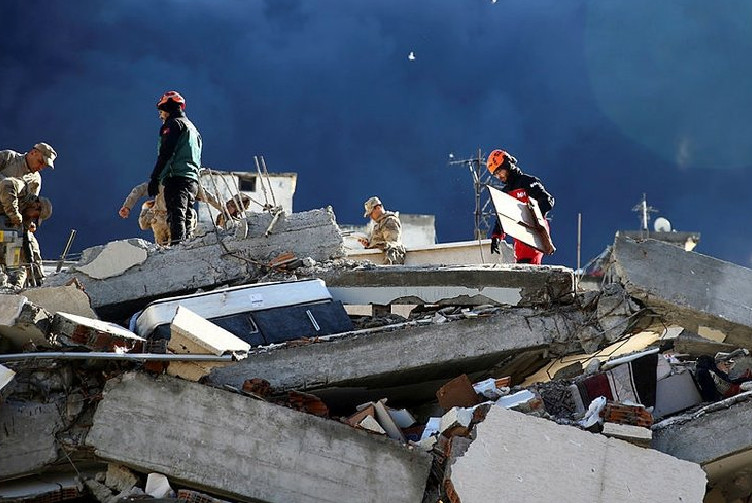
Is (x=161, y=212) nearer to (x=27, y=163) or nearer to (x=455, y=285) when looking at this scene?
(x=27, y=163)

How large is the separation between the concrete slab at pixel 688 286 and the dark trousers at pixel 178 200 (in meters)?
4.45

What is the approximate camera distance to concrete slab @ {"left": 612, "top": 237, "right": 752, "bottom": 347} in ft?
26.7

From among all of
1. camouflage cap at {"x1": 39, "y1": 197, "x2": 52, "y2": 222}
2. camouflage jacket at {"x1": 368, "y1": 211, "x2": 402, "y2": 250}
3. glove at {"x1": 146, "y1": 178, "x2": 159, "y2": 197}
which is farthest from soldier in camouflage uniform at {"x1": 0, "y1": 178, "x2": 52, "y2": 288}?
camouflage jacket at {"x1": 368, "y1": 211, "x2": 402, "y2": 250}

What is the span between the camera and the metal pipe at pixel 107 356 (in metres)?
6.97

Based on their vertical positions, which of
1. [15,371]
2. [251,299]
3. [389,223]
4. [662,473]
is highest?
[389,223]

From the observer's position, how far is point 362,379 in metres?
7.88

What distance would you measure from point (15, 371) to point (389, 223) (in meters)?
7.40

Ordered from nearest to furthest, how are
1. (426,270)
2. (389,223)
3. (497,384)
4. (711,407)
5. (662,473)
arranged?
(662,473), (711,407), (497,384), (426,270), (389,223)

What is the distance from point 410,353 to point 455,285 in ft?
3.54

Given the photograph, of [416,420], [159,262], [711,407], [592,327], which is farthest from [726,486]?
[159,262]

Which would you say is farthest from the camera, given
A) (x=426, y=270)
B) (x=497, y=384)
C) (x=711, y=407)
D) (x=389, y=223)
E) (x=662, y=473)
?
(x=389, y=223)

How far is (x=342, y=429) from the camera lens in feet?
23.1

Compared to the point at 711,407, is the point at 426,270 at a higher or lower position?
higher

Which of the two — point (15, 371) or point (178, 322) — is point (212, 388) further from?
point (15, 371)
